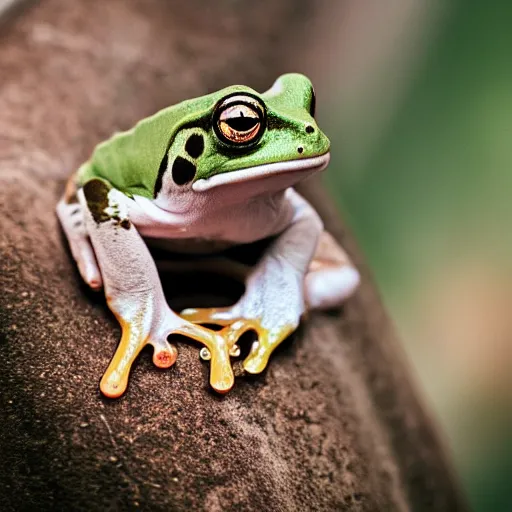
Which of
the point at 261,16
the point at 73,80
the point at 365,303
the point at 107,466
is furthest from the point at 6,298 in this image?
the point at 261,16

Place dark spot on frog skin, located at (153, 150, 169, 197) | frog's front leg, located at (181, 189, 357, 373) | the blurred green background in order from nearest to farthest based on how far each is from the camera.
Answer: dark spot on frog skin, located at (153, 150, 169, 197), frog's front leg, located at (181, 189, 357, 373), the blurred green background

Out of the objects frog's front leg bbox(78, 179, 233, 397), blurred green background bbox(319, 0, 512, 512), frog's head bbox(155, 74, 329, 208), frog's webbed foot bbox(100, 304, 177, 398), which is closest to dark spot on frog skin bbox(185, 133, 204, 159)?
frog's head bbox(155, 74, 329, 208)

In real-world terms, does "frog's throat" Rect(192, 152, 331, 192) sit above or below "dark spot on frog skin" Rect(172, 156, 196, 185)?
above

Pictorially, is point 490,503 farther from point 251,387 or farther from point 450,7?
point 450,7

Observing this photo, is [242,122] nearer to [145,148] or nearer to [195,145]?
[195,145]

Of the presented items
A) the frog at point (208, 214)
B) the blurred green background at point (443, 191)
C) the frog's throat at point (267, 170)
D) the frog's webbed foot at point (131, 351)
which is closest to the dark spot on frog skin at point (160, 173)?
the frog at point (208, 214)

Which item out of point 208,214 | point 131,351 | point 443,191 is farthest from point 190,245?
point 443,191

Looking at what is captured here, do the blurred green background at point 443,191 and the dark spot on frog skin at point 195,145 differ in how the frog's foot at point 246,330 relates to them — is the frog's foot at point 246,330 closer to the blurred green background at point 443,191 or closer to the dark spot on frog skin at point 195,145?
the dark spot on frog skin at point 195,145

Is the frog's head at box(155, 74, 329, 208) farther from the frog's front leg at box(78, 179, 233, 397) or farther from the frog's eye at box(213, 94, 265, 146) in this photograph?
the frog's front leg at box(78, 179, 233, 397)
